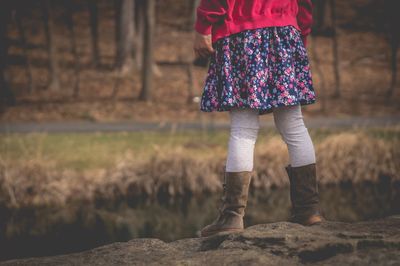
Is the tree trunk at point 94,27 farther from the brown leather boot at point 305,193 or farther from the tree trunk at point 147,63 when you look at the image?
the brown leather boot at point 305,193

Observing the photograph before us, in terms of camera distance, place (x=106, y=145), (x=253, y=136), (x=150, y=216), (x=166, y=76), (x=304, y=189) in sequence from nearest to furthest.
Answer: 1. (x=253, y=136)
2. (x=304, y=189)
3. (x=150, y=216)
4. (x=106, y=145)
5. (x=166, y=76)

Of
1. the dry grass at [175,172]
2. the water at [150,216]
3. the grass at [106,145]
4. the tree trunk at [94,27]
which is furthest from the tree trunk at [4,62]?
the water at [150,216]

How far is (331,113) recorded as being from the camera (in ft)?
44.2

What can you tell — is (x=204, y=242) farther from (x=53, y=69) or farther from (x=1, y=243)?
(x=53, y=69)

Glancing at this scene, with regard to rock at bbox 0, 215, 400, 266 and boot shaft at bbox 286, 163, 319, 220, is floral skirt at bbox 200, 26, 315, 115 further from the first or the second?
rock at bbox 0, 215, 400, 266

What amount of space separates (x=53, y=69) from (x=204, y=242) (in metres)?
13.7

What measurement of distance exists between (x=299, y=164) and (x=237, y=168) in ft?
1.01

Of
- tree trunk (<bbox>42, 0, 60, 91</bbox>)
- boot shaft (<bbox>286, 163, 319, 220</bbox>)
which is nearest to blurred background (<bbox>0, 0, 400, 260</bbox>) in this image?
boot shaft (<bbox>286, 163, 319, 220</bbox>)

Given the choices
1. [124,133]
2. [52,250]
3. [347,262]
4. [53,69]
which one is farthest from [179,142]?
[53,69]

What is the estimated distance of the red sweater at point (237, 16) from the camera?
11.1 feet

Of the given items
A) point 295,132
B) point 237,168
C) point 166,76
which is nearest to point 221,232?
point 237,168

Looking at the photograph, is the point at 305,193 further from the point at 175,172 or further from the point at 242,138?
the point at 175,172

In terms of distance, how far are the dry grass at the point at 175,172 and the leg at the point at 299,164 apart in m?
4.86

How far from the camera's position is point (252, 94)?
335cm
